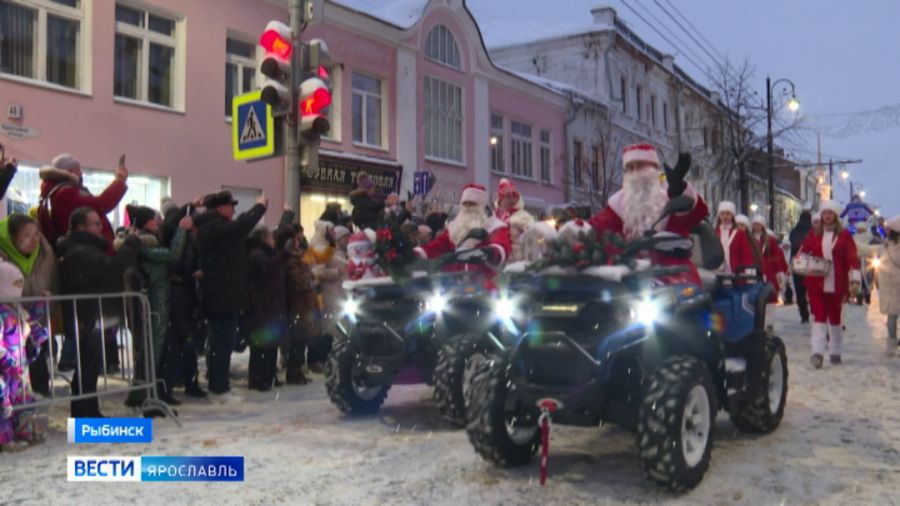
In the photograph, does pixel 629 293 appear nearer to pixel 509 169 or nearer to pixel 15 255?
pixel 15 255

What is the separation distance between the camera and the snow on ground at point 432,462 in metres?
4.39

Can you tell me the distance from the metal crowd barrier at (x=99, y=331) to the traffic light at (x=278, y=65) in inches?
106

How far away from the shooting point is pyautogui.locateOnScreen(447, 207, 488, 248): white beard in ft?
24.2

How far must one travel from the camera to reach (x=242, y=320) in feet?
26.3

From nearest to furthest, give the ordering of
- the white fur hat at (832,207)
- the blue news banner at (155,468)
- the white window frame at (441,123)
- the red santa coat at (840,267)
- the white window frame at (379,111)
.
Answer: the blue news banner at (155,468) < the red santa coat at (840,267) < the white fur hat at (832,207) < the white window frame at (379,111) < the white window frame at (441,123)

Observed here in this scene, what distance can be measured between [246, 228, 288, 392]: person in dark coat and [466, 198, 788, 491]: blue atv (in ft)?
11.9

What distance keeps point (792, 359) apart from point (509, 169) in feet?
51.4

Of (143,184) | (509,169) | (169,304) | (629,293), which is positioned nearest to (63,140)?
(143,184)

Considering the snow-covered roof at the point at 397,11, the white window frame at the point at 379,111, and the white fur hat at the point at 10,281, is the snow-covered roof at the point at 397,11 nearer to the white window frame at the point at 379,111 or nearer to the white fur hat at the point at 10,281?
the white window frame at the point at 379,111

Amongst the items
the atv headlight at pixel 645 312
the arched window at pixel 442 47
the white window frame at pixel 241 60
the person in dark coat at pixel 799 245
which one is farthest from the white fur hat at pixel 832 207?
the arched window at pixel 442 47

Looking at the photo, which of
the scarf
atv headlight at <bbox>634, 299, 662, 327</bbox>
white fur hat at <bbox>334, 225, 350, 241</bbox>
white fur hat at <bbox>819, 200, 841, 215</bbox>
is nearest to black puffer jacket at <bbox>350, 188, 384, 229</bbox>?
white fur hat at <bbox>334, 225, 350, 241</bbox>

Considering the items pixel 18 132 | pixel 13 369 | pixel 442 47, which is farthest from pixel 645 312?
pixel 442 47

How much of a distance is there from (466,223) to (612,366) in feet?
10.4

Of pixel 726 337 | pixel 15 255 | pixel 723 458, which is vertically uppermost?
pixel 15 255
